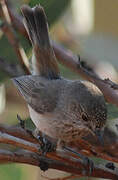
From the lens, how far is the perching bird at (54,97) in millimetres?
2986

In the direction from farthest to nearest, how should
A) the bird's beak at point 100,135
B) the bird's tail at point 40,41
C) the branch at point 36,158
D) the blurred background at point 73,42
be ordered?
the blurred background at point 73,42 < the bird's tail at point 40,41 < the bird's beak at point 100,135 < the branch at point 36,158

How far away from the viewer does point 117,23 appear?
4871mm

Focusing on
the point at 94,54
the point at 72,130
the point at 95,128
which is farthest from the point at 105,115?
the point at 94,54

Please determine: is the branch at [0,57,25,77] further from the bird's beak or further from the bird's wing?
the bird's beak

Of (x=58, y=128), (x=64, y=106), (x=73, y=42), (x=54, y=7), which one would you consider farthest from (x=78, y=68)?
(x=73, y=42)

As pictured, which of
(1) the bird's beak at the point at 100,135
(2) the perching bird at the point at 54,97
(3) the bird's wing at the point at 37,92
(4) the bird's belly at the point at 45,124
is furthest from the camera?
(3) the bird's wing at the point at 37,92

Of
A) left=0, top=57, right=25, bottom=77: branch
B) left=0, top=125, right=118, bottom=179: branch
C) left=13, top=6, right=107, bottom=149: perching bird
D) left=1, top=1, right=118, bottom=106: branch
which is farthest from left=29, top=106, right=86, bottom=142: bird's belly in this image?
left=0, top=125, right=118, bottom=179: branch

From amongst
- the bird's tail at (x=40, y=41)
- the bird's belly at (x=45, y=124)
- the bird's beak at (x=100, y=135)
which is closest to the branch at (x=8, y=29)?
the bird's tail at (x=40, y=41)

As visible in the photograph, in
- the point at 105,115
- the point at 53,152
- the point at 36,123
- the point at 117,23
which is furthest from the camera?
the point at 117,23

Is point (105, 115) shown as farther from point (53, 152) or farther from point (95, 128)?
point (53, 152)

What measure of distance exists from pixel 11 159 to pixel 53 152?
0.29 m

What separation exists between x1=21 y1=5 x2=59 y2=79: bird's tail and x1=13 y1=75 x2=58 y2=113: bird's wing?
0.13 metres

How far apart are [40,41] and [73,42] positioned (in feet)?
4.30

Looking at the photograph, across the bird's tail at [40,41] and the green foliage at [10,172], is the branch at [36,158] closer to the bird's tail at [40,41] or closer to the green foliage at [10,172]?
the green foliage at [10,172]
